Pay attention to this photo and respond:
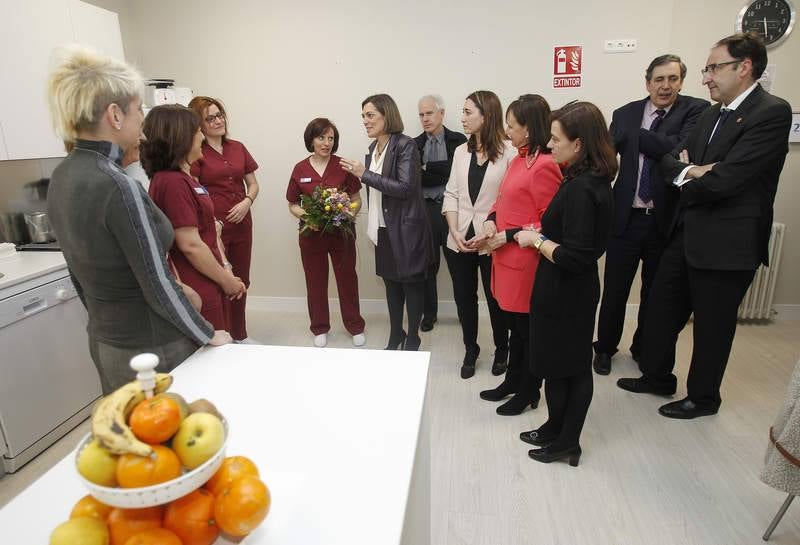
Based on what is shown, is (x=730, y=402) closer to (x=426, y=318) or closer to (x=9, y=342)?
(x=426, y=318)

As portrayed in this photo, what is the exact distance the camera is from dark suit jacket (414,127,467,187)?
136 inches

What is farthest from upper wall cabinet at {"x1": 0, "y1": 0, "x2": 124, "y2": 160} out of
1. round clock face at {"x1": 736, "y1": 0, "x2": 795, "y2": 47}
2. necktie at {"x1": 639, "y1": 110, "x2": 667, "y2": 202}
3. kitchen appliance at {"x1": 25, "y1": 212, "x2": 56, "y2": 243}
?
round clock face at {"x1": 736, "y1": 0, "x2": 795, "y2": 47}

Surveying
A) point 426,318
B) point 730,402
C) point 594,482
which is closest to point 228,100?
point 426,318

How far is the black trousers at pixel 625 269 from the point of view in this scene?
2.89m

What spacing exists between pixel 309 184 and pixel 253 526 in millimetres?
2791

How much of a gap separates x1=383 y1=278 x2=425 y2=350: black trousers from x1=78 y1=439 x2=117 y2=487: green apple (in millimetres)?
2511

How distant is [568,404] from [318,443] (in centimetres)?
142

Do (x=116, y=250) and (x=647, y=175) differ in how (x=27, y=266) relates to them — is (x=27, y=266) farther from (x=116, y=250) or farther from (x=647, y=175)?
(x=647, y=175)

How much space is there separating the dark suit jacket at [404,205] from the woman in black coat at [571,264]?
97 centimetres

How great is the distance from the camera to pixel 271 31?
12.4 ft

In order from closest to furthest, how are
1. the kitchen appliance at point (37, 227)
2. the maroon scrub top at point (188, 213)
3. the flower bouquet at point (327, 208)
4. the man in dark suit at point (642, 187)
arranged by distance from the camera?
1. the maroon scrub top at point (188, 213)
2. the man in dark suit at point (642, 187)
3. the kitchen appliance at point (37, 227)
4. the flower bouquet at point (327, 208)

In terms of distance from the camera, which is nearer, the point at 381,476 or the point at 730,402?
the point at 381,476

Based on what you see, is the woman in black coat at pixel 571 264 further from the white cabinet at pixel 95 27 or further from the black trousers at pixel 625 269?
the white cabinet at pixel 95 27

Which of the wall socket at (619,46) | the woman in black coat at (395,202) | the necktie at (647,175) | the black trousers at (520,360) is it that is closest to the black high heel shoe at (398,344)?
the woman in black coat at (395,202)
